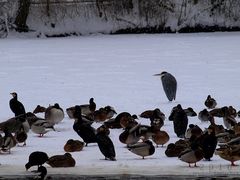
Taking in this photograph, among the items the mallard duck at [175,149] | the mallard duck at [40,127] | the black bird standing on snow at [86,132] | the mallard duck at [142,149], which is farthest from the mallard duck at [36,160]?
the mallard duck at [40,127]

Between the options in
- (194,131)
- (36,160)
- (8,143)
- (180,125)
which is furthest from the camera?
(180,125)

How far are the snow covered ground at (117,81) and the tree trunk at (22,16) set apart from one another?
5.99 meters

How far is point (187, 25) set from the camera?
1329 inches

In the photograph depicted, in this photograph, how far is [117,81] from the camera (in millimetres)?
15539

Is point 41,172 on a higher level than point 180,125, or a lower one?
higher

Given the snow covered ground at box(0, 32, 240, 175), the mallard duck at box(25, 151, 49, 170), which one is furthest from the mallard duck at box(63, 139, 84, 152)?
the mallard duck at box(25, 151, 49, 170)

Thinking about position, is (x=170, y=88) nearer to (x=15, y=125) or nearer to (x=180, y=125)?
(x=180, y=125)

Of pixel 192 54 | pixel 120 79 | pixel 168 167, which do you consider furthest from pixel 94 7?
pixel 168 167

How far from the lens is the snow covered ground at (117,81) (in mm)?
7516

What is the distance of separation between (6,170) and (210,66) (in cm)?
1197

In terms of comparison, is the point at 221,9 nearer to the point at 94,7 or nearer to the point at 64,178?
the point at 94,7

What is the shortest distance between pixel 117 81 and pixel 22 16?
796 inches

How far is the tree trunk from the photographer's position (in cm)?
3472

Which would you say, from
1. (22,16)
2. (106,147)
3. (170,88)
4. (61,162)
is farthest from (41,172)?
(22,16)
